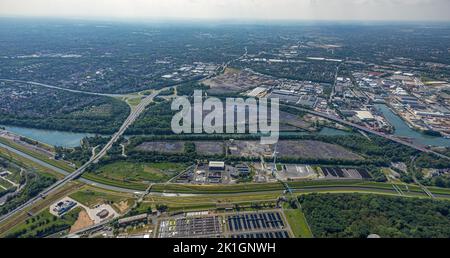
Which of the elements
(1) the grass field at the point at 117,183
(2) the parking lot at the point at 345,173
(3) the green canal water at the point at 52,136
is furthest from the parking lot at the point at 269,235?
(3) the green canal water at the point at 52,136

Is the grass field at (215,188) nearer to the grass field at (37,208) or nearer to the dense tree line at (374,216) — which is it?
the dense tree line at (374,216)

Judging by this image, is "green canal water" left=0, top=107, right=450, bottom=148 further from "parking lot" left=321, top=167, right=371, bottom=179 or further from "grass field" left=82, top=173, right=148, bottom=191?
"parking lot" left=321, top=167, right=371, bottom=179

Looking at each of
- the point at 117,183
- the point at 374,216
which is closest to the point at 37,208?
the point at 117,183

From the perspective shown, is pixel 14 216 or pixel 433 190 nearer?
pixel 14 216

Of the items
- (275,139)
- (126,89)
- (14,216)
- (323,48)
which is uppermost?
(323,48)

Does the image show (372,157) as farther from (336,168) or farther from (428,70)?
(428,70)

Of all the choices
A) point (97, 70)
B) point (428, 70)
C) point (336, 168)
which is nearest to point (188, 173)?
point (336, 168)
